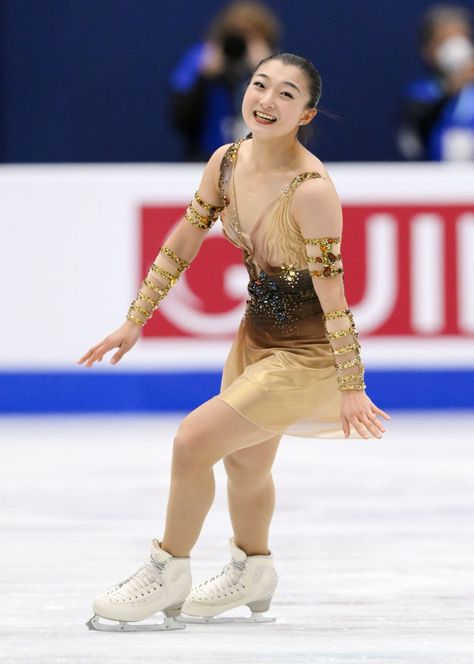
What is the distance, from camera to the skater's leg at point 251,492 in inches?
124

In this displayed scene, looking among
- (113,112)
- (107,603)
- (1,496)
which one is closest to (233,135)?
(113,112)

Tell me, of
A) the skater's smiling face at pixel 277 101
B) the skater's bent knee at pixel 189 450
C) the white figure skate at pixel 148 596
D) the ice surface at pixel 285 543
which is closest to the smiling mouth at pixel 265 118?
the skater's smiling face at pixel 277 101

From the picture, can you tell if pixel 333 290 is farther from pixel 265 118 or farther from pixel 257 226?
pixel 265 118

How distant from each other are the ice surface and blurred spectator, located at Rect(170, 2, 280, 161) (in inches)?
62.3

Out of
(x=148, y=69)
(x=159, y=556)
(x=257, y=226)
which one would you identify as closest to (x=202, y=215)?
(x=257, y=226)

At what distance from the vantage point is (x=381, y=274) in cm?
643

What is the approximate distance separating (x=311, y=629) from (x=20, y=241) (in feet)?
12.2

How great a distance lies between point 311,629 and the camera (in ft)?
9.94

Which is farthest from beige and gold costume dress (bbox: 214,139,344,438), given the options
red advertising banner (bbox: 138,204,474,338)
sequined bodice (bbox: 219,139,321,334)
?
red advertising banner (bbox: 138,204,474,338)

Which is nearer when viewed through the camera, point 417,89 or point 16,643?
point 16,643

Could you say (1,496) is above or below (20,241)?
below

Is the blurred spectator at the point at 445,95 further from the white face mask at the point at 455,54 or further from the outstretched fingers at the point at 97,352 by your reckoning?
the outstretched fingers at the point at 97,352

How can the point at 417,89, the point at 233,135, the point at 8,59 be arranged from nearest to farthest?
the point at 233,135, the point at 417,89, the point at 8,59

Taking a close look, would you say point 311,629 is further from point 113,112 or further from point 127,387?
point 113,112
